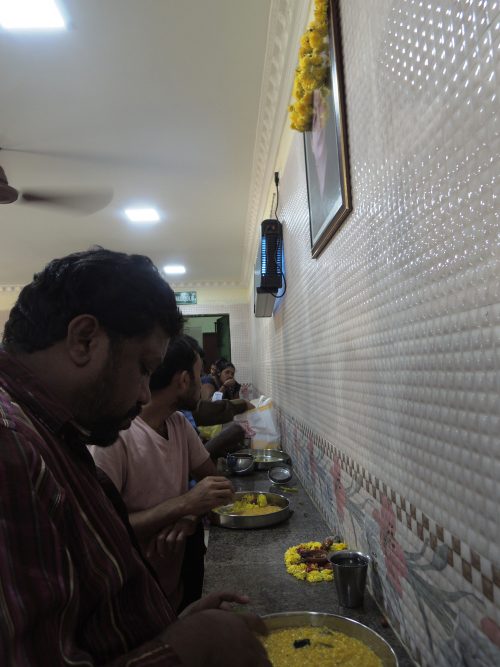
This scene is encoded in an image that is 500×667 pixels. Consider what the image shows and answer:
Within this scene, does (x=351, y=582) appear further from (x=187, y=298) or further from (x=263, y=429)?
(x=187, y=298)

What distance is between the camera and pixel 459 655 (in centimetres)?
87

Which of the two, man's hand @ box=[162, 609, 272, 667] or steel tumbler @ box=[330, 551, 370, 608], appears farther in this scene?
steel tumbler @ box=[330, 551, 370, 608]

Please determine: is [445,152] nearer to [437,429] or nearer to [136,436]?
[437,429]

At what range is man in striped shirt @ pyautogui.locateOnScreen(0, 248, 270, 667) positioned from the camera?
534 mm

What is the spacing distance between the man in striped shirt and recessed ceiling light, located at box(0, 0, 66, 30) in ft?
6.89

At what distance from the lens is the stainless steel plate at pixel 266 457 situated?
336 centimetres

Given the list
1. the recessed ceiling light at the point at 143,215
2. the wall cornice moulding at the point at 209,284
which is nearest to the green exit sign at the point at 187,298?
the wall cornice moulding at the point at 209,284

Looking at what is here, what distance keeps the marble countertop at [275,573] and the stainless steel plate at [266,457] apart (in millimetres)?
889

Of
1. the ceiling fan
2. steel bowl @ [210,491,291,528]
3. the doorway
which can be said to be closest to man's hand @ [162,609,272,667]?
steel bowl @ [210,491,291,528]

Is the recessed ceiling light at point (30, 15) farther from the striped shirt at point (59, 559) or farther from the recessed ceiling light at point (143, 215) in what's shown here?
the recessed ceiling light at point (143, 215)

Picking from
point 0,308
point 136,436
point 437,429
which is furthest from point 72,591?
point 0,308

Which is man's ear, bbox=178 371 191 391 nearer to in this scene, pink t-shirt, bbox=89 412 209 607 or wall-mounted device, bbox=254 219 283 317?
pink t-shirt, bbox=89 412 209 607

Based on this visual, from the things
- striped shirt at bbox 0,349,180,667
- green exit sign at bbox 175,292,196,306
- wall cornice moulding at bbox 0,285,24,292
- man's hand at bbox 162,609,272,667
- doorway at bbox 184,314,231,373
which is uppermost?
wall cornice moulding at bbox 0,285,24,292

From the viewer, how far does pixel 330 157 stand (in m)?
1.73
